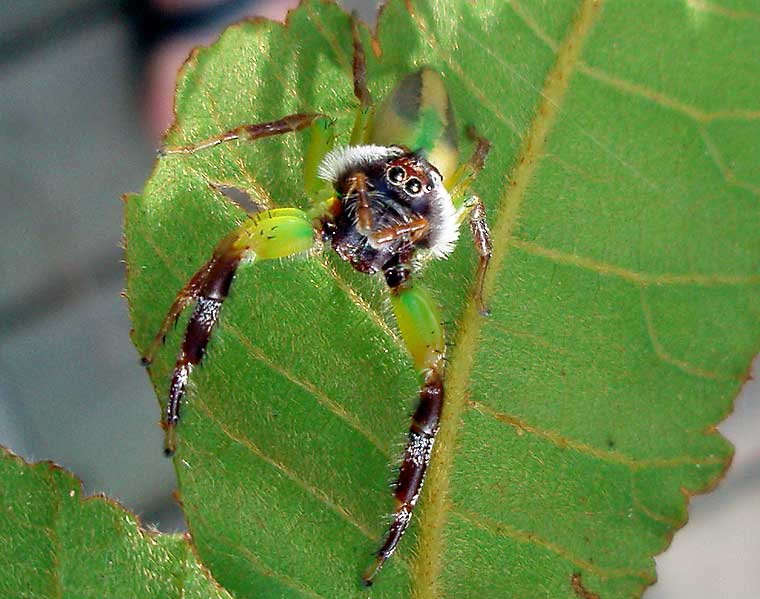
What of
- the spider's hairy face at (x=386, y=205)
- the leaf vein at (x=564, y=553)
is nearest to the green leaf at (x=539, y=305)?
the leaf vein at (x=564, y=553)

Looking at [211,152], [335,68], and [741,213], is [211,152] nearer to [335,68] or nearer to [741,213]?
[335,68]

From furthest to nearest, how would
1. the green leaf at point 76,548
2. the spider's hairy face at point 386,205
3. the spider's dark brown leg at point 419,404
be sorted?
1. the spider's hairy face at point 386,205
2. the spider's dark brown leg at point 419,404
3. the green leaf at point 76,548

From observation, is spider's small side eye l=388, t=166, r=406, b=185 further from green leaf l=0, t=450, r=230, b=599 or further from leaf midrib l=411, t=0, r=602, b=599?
green leaf l=0, t=450, r=230, b=599

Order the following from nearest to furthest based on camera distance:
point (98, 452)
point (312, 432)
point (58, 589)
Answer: point (58, 589)
point (312, 432)
point (98, 452)

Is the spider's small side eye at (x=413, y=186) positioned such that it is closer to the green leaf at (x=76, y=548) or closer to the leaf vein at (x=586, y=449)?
the leaf vein at (x=586, y=449)

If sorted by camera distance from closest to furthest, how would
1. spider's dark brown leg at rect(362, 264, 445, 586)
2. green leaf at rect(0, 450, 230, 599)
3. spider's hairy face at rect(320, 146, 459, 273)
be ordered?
1. green leaf at rect(0, 450, 230, 599)
2. spider's dark brown leg at rect(362, 264, 445, 586)
3. spider's hairy face at rect(320, 146, 459, 273)

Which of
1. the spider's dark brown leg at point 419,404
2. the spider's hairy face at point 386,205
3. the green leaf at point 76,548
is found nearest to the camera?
the green leaf at point 76,548

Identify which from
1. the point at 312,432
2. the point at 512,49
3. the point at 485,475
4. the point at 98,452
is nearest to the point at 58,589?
the point at 312,432

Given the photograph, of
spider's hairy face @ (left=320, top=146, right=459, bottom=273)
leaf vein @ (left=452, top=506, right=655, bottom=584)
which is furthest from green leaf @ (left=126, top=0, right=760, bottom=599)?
spider's hairy face @ (left=320, top=146, right=459, bottom=273)
